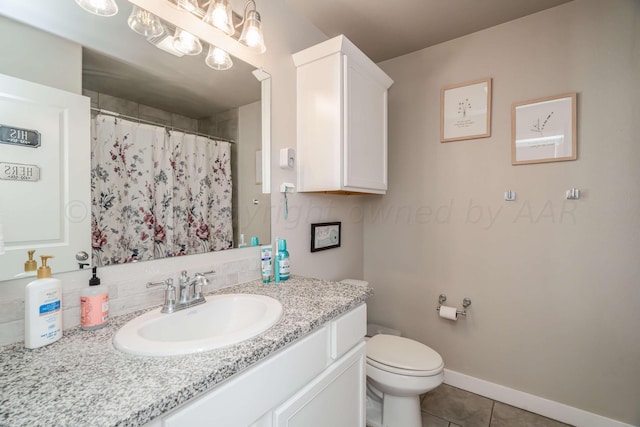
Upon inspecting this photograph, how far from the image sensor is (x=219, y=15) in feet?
3.87

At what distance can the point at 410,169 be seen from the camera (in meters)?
2.21

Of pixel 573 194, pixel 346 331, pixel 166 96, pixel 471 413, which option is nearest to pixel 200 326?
pixel 346 331

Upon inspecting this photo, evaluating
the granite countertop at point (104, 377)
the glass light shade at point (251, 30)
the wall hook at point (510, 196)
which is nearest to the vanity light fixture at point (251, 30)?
the glass light shade at point (251, 30)

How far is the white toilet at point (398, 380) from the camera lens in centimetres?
143

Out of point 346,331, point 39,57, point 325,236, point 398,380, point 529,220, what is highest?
point 39,57

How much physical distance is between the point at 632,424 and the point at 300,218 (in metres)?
2.10

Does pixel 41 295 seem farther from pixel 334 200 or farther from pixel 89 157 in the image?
pixel 334 200

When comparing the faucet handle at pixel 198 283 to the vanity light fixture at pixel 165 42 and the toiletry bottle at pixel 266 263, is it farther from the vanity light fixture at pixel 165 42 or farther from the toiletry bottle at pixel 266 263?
the vanity light fixture at pixel 165 42

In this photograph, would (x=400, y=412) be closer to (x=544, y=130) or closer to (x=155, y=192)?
(x=155, y=192)

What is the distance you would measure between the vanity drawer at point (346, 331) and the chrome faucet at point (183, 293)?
0.51 metres

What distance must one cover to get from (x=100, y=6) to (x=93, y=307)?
3.17 ft

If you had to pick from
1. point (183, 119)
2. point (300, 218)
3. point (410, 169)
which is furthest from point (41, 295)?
point (410, 169)

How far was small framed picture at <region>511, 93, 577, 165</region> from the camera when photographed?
5.36 ft

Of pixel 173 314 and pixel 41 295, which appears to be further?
pixel 173 314
